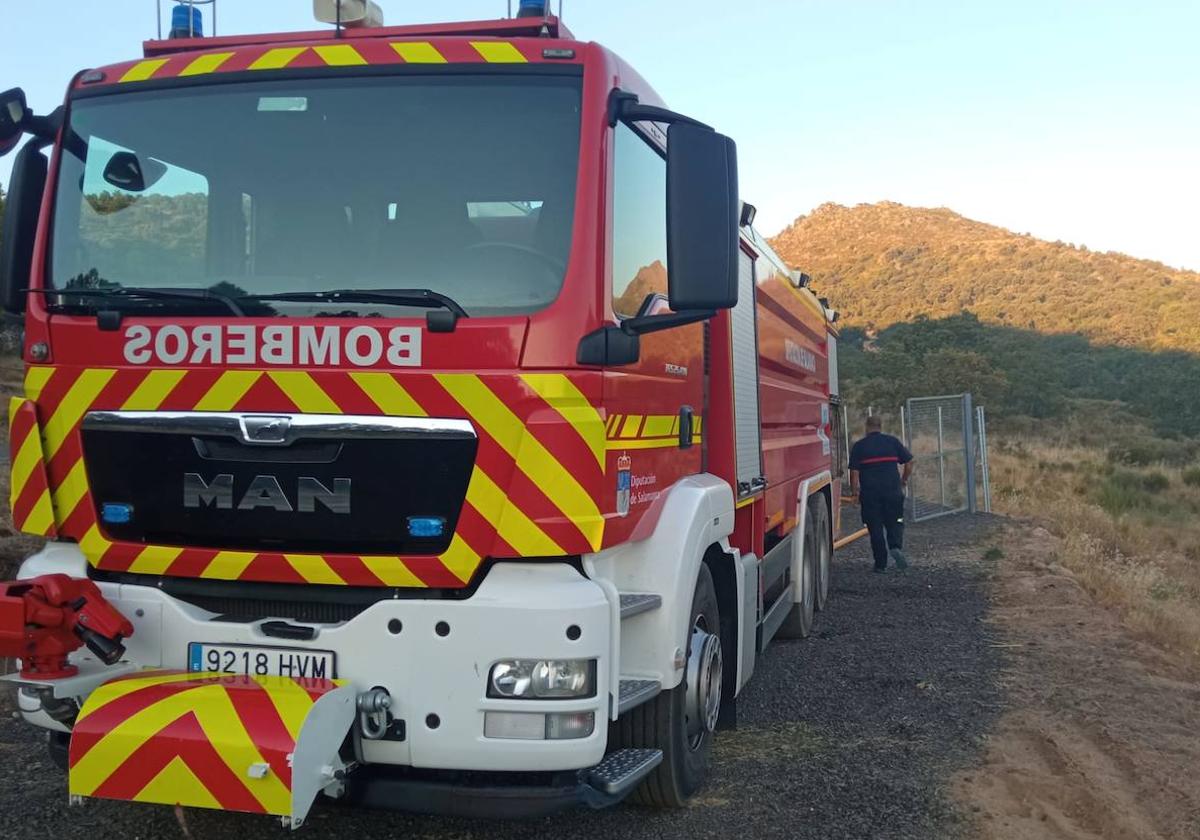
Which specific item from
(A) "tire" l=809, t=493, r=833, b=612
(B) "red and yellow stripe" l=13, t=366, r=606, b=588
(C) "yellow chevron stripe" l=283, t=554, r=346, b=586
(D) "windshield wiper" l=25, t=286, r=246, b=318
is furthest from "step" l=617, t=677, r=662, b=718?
(A) "tire" l=809, t=493, r=833, b=612

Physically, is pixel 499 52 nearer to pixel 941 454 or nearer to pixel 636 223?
pixel 636 223

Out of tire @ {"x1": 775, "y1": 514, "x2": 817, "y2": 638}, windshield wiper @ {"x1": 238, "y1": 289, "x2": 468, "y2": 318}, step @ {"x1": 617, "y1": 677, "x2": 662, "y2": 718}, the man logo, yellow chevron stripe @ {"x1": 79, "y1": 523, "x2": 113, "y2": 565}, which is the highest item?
windshield wiper @ {"x1": 238, "y1": 289, "x2": 468, "y2": 318}

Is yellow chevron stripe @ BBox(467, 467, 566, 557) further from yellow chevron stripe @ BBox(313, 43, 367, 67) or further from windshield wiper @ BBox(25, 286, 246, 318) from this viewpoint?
yellow chevron stripe @ BBox(313, 43, 367, 67)

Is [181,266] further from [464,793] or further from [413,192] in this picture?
[464,793]

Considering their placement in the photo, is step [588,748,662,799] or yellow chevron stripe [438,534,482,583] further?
step [588,748,662,799]

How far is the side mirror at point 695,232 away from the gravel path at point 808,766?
6.81 feet

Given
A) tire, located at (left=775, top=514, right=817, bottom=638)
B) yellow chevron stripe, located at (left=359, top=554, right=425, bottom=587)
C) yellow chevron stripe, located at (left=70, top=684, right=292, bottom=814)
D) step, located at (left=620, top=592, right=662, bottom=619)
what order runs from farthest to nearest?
tire, located at (left=775, top=514, right=817, bottom=638) → step, located at (left=620, top=592, right=662, bottom=619) → yellow chevron stripe, located at (left=359, top=554, right=425, bottom=587) → yellow chevron stripe, located at (left=70, top=684, right=292, bottom=814)

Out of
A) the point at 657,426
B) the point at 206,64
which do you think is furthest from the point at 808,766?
the point at 206,64

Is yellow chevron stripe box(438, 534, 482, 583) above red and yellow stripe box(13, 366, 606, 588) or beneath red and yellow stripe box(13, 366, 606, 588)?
beneath

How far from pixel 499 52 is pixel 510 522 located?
1.65 m

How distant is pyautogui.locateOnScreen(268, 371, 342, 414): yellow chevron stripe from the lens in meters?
3.53

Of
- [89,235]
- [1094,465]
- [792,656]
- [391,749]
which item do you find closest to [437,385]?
[391,749]

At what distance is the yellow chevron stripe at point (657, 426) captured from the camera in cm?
401

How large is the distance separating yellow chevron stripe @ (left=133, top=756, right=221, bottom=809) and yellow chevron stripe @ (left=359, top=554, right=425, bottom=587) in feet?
2.55
